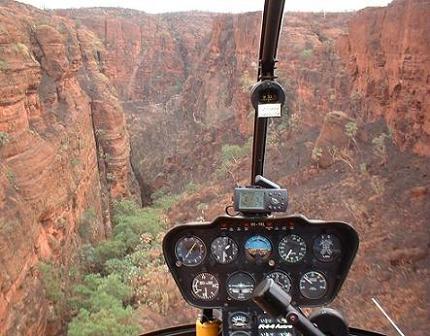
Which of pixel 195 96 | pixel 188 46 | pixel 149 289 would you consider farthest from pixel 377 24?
pixel 188 46

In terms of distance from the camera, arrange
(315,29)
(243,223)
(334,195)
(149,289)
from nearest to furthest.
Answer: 1. (243,223)
2. (149,289)
3. (334,195)
4. (315,29)

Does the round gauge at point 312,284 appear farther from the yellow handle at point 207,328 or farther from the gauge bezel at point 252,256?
the yellow handle at point 207,328

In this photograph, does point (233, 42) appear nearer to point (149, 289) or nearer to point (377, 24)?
point (377, 24)

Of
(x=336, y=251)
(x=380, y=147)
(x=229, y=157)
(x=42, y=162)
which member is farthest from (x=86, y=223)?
(x=336, y=251)

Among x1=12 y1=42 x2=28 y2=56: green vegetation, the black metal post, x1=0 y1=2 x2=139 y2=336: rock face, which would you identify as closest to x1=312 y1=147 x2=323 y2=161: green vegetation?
x1=0 y1=2 x2=139 y2=336: rock face

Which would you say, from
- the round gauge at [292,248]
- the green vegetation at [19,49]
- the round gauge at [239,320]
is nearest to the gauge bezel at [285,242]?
the round gauge at [292,248]

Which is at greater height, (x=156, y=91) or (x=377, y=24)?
(x=377, y=24)

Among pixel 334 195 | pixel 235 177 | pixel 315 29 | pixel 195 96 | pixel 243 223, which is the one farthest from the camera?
pixel 195 96
